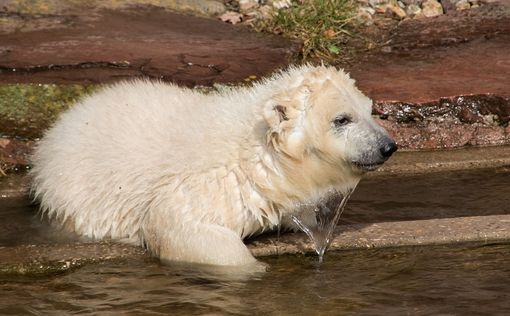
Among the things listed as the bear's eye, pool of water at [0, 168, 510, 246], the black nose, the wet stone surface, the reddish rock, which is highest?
the reddish rock

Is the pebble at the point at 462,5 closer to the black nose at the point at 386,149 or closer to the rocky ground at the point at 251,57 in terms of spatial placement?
the rocky ground at the point at 251,57

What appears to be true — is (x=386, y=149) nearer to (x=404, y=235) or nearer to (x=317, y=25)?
(x=404, y=235)

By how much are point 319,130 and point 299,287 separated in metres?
0.86

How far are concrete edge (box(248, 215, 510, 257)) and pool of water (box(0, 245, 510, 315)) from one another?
5cm

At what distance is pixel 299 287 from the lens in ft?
17.1

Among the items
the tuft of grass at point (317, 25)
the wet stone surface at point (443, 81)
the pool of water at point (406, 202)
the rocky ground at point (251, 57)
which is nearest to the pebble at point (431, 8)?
the rocky ground at point (251, 57)

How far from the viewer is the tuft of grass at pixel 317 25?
9.24 m

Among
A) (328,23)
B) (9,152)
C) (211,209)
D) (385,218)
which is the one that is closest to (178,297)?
(211,209)

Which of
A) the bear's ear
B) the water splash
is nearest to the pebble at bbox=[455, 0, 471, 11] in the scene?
the water splash

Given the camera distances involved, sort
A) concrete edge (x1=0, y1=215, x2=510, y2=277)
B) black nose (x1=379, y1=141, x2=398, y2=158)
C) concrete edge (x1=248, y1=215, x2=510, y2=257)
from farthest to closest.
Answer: concrete edge (x1=248, y1=215, x2=510, y2=257) < concrete edge (x1=0, y1=215, x2=510, y2=277) < black nose (x1=379, y1=141, x2=398, y2=158)

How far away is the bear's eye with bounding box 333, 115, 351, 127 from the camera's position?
18.1 feet

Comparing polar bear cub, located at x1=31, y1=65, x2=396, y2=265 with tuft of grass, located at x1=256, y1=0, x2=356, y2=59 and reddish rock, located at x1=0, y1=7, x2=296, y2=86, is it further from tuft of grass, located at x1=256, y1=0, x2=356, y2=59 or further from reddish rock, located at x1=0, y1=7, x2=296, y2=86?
tuft of grass, located at x1=256, y1=0, x2=356, y2=59

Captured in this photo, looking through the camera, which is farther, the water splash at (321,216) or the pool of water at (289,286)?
the water splash at (321,216)

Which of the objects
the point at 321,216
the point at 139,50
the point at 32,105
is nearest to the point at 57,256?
the point at 321,216
